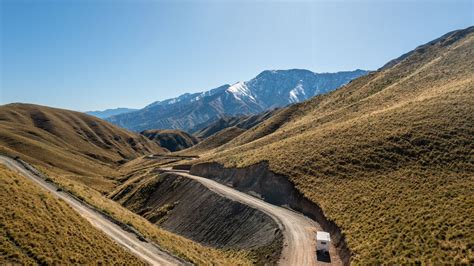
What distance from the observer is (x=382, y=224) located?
1088 inches

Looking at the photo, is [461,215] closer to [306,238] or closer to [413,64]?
[306,238]

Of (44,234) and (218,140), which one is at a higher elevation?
(44,234)

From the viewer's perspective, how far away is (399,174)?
3588cm

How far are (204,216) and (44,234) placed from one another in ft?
90.3

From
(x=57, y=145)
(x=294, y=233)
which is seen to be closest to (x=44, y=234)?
(x=294, y=233)

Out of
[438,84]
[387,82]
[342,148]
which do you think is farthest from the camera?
[387,82]

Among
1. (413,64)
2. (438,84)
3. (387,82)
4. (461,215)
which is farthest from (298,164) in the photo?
(413,64)

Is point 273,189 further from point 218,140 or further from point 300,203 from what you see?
point 218,140

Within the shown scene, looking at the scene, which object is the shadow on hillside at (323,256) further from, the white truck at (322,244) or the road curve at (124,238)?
the road curve at (124,238)

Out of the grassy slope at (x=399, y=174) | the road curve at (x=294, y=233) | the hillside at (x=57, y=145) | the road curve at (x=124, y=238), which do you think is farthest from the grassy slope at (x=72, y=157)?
the grassy slope at (x=399, y=174)

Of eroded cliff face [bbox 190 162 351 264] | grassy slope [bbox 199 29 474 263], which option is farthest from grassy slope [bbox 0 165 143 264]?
grassy slope [bbox 199 29 474 263]

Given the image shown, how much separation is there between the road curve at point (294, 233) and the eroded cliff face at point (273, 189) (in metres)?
0.91

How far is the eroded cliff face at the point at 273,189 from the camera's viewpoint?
103 feet

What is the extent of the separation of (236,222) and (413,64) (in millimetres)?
94885
